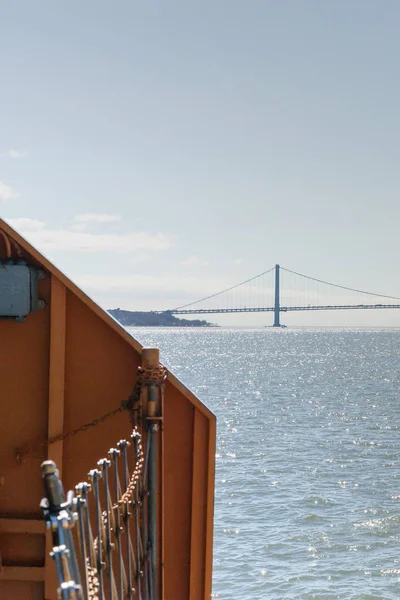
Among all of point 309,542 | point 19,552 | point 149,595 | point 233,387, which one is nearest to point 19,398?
point 19,552

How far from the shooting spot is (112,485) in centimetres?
511

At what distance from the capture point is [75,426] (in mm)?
4934

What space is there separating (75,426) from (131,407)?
1.68 ft

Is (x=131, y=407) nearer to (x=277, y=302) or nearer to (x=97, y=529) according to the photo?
(x=97, y=529)

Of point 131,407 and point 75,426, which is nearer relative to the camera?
point 131,407

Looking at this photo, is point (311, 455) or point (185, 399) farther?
point (311, 455)

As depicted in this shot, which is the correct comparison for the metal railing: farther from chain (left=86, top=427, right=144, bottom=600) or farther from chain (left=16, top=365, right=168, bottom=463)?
chain (left=16, top=365, right=168, bottom=463)

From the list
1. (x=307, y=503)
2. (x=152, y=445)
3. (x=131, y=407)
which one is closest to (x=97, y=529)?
(x=152, y=445)

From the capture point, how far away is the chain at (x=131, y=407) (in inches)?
174

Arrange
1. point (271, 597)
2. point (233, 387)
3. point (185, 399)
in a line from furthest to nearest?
1. point (233, 387)
2. point (271, 597)
3. point (185, 399)

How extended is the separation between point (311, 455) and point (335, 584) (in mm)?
13484

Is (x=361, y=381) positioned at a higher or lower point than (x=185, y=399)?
lower

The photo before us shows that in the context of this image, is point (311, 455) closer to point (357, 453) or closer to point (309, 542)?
point (357, 453)

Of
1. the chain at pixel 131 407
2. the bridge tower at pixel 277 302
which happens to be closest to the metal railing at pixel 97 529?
the chain at pixel 131 407
